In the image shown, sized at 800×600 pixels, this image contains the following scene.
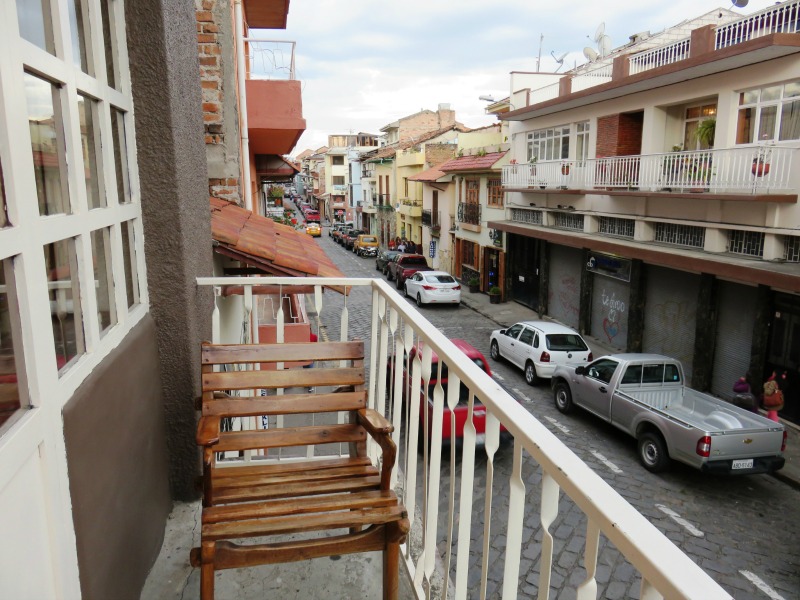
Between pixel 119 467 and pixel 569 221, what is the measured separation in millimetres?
19042

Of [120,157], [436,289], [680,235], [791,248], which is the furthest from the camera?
[436,289]

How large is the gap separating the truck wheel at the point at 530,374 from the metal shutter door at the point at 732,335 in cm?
399

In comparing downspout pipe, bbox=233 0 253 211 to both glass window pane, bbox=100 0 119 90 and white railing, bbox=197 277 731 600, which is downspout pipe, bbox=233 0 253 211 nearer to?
white railing, bbox=197 277 731 600

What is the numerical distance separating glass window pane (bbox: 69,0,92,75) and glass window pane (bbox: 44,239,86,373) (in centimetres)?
72

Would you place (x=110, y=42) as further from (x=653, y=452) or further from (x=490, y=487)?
(x=653, y=452)

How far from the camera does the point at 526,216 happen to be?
2275 centimetres

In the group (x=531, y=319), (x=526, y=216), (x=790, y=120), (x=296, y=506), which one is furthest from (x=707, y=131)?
(x=296, y=506)

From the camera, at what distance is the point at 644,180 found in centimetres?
1538

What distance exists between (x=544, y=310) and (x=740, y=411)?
42.5 ft

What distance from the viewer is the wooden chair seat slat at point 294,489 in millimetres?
2475

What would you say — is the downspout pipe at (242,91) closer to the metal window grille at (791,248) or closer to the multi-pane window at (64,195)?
the multi-pane window at (64,195)

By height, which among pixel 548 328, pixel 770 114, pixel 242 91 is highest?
pixel 770 114

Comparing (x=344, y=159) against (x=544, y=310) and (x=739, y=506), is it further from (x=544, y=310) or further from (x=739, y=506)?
(x=739, y=506)


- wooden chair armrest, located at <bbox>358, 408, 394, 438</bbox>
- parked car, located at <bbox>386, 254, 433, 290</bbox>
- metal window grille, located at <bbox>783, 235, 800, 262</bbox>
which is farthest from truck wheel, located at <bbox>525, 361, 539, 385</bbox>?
parked car, located at <bbox>386, 254, 433, 290</bbox>
